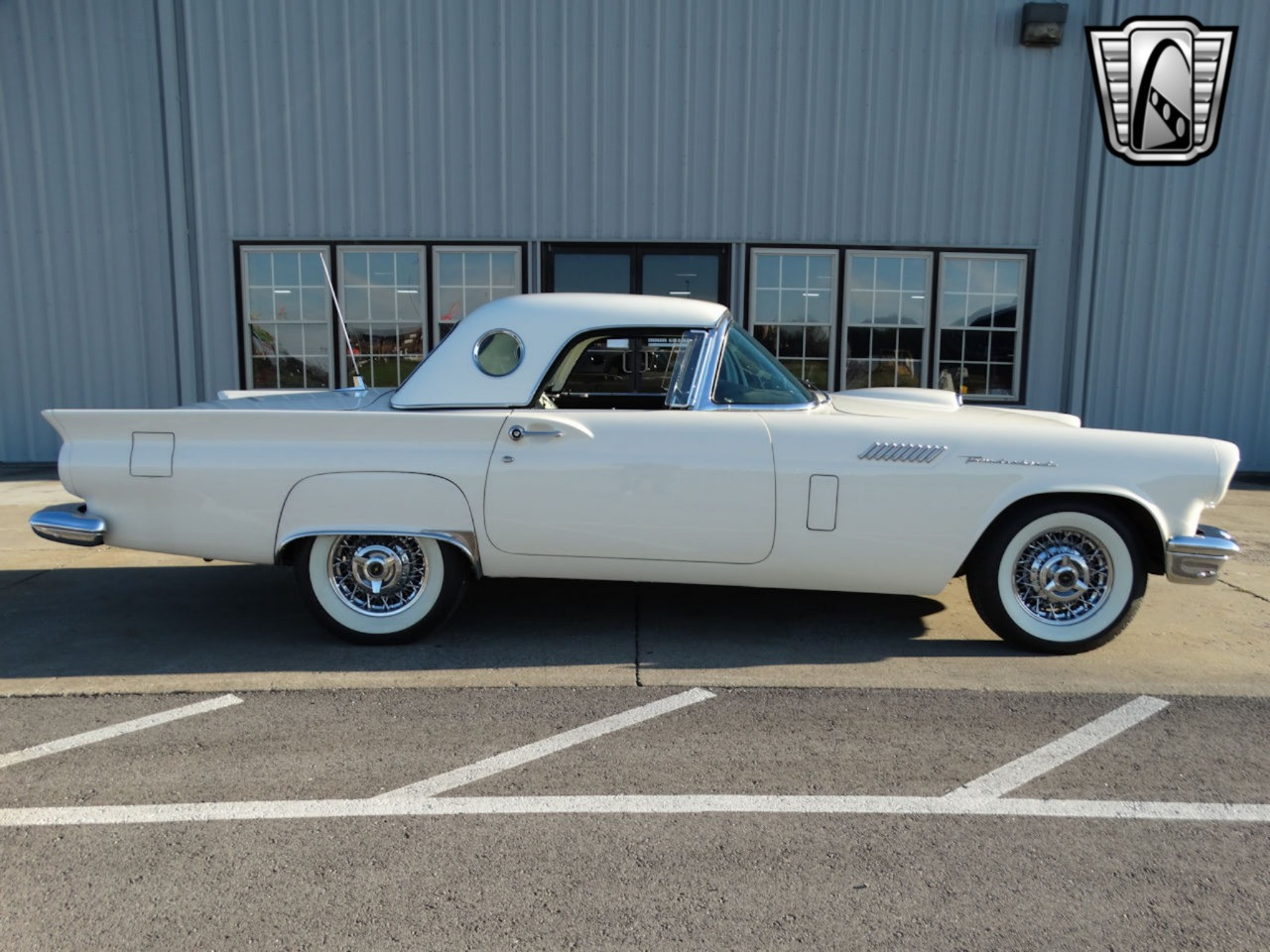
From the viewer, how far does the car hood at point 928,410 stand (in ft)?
14.2

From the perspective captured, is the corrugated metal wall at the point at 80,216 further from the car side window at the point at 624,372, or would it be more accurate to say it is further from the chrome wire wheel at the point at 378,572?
the chrome wire wheel at the point at 378,572

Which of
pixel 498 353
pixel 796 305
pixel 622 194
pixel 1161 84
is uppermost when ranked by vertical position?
pixel 1161 84

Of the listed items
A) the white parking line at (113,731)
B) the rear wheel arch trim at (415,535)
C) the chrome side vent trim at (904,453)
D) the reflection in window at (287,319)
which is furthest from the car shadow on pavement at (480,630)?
the reflection in window at (287,319)

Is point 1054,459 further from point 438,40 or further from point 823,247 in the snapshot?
point 438,40

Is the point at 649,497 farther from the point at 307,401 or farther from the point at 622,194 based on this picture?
the point at 622,194

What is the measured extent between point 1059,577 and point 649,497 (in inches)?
75.8

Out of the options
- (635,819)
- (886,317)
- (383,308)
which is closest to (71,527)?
(635,819)

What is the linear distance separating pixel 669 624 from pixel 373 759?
1.85 meters

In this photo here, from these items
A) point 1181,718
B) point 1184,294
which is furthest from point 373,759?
point 1184,294

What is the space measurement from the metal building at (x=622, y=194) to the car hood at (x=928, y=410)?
4.80 metres

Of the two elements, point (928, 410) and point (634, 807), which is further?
point (928, 410)

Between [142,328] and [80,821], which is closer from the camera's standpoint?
[80,821]

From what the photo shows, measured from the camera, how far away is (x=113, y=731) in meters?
3.31

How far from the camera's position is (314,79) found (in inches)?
362
